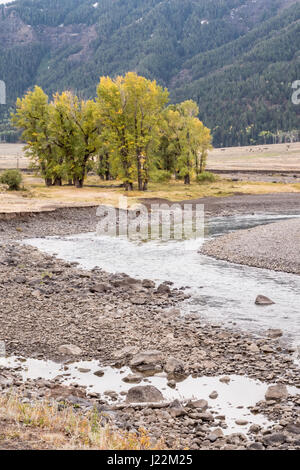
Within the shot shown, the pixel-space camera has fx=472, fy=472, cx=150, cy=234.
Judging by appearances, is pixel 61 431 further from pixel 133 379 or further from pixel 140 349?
pixel 140 349

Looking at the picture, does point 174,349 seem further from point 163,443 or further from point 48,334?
point 163,443

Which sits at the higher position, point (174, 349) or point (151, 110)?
point (151, 110)

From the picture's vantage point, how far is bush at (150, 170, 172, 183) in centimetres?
7149

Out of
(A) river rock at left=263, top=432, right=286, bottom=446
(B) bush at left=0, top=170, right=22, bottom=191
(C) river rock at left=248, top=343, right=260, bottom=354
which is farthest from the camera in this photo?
(B) bush at left=0, top=170, right=22, bottom=191

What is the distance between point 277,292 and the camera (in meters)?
21.5

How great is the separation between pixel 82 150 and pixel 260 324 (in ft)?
191

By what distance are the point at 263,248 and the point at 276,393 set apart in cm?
1912

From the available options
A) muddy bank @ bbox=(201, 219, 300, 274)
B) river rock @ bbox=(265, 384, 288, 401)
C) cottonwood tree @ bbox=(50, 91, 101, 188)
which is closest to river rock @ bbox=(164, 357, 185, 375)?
river rock @ bbox=(265, 384, 288, 401)

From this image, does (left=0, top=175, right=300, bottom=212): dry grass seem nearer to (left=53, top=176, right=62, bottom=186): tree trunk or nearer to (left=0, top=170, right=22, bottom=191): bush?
(left=0, top=170, right=22, bottom=191): bush

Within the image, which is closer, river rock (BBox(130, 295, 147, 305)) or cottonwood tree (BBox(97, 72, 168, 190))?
river rock (BBox(130, 295, 147, 305))

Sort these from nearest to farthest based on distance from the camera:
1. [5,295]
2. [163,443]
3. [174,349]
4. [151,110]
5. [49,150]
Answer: [163,443] < [174,349] < [5,295] < [151,110] < [49,150]

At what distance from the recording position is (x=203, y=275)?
2531 cm

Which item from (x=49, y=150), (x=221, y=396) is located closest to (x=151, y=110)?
(x=49, y=150)

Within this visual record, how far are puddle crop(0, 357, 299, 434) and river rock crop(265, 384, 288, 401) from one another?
23cm
